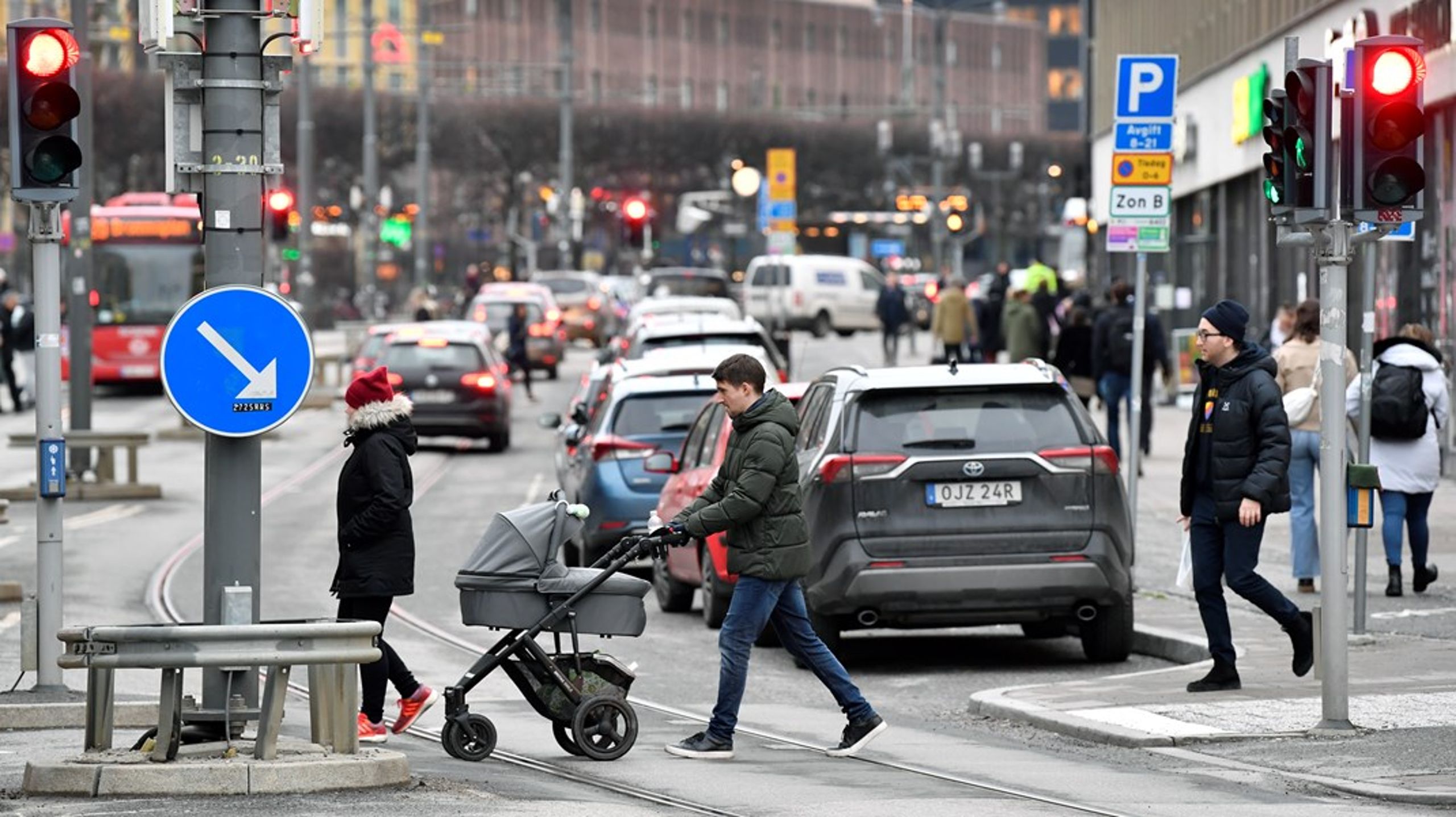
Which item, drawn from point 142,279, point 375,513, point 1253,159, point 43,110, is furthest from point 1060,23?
point 375,513

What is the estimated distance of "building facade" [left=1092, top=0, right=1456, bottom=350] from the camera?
27547 millimetres

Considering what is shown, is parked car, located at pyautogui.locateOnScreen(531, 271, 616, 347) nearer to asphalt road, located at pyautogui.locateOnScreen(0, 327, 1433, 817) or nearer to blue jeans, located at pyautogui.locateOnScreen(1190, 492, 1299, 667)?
asphalt road, located at pyautogui.locateOnScreen(0, 327, 1433, 817)

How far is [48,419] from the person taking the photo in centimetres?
1294

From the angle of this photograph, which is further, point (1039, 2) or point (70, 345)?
point (1039, 2)

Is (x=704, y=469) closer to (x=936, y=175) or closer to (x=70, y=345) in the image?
(x=70, y=345)

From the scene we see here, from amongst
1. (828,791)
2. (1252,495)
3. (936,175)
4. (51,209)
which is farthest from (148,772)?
(936,175)

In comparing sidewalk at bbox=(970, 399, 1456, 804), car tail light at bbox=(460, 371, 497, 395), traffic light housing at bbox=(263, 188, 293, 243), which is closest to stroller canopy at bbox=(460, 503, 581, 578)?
sidewalk at bbox=(970, 399, 1456, 804)

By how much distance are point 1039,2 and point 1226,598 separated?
146 m

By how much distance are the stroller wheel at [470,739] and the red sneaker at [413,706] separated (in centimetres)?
71

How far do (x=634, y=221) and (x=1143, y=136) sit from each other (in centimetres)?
4091

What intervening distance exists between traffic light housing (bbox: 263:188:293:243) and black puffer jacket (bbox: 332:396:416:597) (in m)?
24.8

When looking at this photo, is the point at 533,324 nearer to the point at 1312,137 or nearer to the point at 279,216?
the point at 279,216

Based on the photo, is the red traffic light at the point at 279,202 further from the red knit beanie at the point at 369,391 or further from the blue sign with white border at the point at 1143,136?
the red knit beanie at the point at 369,391

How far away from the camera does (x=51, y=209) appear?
12.7 metres
